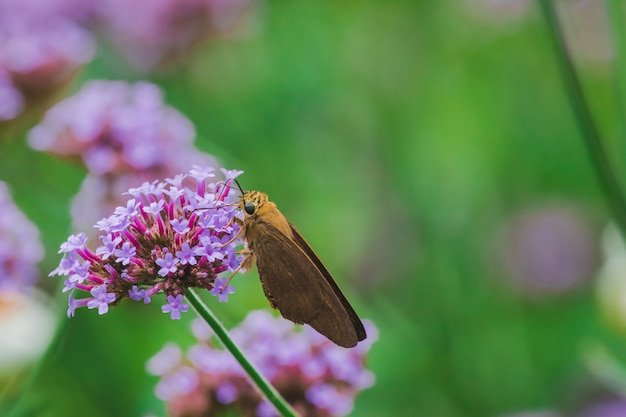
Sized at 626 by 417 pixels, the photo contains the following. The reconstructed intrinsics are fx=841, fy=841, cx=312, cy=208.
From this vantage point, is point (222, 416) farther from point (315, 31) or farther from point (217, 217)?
point (315, 31)

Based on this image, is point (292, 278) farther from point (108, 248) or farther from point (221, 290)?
point (108, 248)

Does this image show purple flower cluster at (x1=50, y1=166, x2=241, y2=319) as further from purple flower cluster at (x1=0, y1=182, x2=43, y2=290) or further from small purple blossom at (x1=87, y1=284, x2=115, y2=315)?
purple flower cluster at (x1=0, y1=182, x2=43, y2=290)

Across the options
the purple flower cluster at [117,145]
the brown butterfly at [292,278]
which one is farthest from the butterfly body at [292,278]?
the purple flower cluster at [117,145]

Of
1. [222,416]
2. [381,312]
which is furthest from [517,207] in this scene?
[222,416]

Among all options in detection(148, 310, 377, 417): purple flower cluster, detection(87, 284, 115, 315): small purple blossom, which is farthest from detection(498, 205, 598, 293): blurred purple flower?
detection(87, 284, 115, 315): small purple blossom

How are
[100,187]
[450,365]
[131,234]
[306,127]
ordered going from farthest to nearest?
[306,127] < [450,365] < [100,187] < [131,234]

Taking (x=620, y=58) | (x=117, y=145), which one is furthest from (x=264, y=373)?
(x=620, y=58)
